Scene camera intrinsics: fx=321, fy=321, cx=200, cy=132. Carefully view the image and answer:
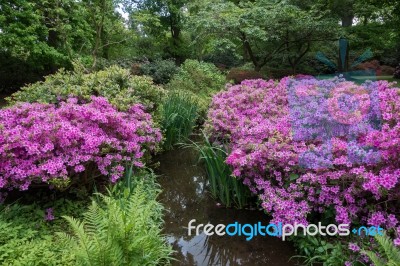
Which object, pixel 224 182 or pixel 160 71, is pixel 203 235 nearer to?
pixel 224 182

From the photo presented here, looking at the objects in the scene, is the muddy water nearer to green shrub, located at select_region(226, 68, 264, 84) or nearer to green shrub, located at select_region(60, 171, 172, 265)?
green shrub, located at select_region(60, 171, 172, 265)

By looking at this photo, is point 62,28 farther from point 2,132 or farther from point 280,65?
point 280,65

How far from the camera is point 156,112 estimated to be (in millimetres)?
4867

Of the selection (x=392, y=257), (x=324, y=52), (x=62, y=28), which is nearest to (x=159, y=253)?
(x=392, y=257)

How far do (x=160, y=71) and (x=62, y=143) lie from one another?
7383 millimetres

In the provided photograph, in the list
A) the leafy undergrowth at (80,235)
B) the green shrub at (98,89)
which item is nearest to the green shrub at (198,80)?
the green shrub at (98,89)

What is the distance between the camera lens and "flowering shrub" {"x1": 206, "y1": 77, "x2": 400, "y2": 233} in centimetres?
232

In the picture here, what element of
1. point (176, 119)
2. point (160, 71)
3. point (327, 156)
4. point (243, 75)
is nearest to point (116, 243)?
point (327, 156)

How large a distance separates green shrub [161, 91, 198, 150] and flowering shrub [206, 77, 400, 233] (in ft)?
3.79

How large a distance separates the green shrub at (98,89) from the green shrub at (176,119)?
244 mm

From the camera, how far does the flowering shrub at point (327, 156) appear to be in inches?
91.2

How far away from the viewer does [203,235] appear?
2.96 m

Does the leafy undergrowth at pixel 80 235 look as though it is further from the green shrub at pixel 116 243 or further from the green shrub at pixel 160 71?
the green shrub at pixel 160 71

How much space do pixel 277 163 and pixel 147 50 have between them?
11.6m
